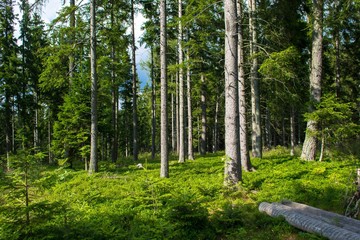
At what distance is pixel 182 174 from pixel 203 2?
302 inches

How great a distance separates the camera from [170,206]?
550 cm

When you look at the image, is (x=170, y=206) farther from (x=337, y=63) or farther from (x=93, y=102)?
(x=337, y=63)

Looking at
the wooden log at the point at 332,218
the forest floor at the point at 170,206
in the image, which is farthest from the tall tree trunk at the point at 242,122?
the wooden log at the point at 332,218

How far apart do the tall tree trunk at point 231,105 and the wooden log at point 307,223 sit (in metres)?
2.04

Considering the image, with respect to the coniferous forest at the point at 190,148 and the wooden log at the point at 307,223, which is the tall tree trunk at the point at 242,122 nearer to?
the coniferous forest at the point at 190,148

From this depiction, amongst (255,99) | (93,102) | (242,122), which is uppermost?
(255,99)

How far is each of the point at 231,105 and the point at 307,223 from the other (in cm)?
422

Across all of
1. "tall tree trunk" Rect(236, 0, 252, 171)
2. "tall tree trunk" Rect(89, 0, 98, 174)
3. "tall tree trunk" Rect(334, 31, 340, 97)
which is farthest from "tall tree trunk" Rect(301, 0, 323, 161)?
"tall tree trunk" Rect(89, 0, 98, 174)

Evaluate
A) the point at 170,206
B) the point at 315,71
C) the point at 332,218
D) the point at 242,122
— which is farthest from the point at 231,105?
the point at 315,71

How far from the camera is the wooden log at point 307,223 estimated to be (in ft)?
14.1

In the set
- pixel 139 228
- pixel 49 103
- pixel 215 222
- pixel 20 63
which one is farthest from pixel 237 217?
pixel 20 63

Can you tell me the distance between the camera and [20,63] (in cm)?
2252

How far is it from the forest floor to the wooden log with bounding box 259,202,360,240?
0.53 feet

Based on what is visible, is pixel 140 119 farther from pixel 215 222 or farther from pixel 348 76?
pixel 215 222
